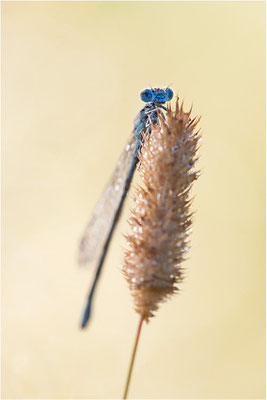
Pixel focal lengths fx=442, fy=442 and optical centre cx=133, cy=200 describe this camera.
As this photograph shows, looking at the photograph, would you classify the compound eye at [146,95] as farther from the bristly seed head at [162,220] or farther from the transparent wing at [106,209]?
the bristly seed head at [162,220]

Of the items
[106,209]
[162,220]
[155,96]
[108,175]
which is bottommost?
[162,220]

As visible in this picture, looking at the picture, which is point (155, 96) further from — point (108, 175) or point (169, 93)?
point (108, 175)

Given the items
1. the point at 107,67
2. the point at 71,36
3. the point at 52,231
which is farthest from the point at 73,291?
the point at 71,36

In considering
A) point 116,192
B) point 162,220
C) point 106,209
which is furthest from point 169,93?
point 162,220

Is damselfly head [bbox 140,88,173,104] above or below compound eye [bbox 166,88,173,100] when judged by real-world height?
below

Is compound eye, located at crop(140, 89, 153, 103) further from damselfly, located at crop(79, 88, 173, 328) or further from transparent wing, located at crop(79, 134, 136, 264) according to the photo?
transparent wing, located at crop(79, 134, 136, 264)

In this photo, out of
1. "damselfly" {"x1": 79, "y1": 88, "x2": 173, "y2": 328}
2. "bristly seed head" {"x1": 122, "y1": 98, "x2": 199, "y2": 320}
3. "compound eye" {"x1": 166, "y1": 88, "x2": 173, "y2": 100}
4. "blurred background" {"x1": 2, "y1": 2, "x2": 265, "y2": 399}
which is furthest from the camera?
"blurred background" {"x1": 2, "y1": 2, "x2": 265, "y2": 399}

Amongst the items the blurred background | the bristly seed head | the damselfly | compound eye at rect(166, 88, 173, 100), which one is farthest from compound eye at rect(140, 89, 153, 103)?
the blurred background
